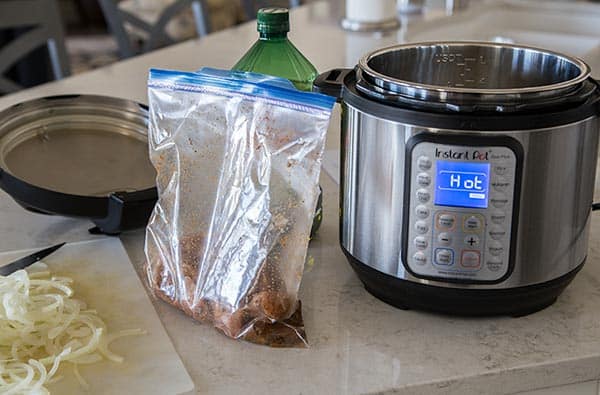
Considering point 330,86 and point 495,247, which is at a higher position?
point 330,86

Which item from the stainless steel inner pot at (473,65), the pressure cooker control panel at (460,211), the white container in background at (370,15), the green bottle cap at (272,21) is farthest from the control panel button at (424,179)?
the white container in background at (370,15)

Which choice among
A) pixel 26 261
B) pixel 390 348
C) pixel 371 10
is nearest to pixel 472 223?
pixel 390 348

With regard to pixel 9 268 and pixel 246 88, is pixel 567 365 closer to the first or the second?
pixel 246 88

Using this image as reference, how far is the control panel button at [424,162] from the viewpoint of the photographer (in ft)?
2.39

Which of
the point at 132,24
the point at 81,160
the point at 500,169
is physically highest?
the point at 500,169

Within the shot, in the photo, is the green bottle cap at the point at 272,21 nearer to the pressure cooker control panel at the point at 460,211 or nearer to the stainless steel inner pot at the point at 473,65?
the stainless steel inner pot at the point at 473,65

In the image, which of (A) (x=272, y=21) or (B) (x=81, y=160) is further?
(B) (x=81, y=160)

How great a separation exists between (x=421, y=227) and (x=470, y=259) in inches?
2.0

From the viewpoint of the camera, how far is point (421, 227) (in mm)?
752

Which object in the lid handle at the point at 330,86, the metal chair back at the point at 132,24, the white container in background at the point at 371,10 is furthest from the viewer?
the metal chair back at the point at 132,24

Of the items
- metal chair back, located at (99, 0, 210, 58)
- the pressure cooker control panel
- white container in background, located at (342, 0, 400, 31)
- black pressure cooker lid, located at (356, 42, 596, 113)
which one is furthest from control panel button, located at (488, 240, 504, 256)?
metal chair back, located at (99, 0, 210, 58)

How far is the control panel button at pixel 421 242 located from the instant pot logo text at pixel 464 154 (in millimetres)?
79

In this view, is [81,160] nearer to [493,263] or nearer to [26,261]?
[26,261]

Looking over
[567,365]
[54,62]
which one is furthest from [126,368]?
[54,62]
